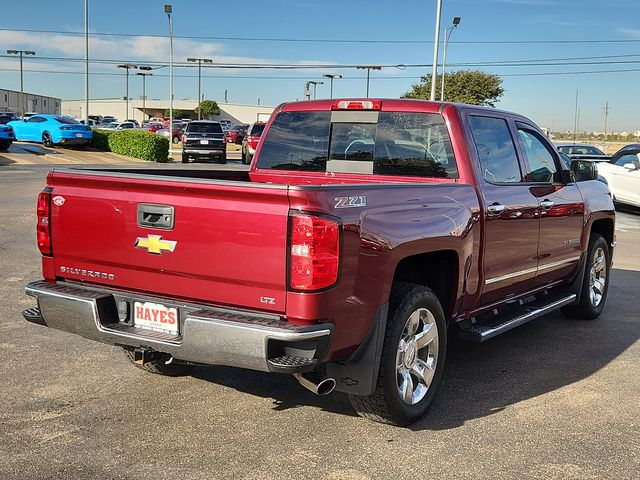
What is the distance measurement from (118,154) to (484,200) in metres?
31.1

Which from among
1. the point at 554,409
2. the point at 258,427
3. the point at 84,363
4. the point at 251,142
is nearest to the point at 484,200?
the point at 554,409

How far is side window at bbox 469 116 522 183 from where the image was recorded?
205 inches

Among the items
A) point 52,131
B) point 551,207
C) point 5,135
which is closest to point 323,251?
point 551,207

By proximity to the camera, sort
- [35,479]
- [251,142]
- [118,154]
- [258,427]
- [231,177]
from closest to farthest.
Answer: [35,479] → [258,427] → [231,177] → [251,142] → [118,154]

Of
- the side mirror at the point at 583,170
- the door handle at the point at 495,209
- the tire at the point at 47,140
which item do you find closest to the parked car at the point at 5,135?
the tire at the point at 47,140

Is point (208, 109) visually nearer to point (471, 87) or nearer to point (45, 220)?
point (471, 87)

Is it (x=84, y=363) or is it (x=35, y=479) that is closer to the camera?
(x=35, y=479)

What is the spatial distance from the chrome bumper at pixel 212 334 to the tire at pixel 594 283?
4312mm

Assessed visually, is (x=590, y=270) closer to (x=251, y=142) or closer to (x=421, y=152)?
(x=421, y=152)

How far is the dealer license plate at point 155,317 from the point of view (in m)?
3.82

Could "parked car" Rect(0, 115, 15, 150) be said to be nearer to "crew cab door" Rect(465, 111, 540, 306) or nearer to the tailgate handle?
"crew cab door" Rect(465, 111, 540, 306)

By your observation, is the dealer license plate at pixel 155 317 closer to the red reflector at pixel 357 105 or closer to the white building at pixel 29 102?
the red reflector at pixel 357 105

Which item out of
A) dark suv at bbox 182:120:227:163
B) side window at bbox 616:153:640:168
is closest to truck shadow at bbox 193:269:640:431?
side window at bbox 616:153:640:168

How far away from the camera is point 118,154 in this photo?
3394 centimetres
